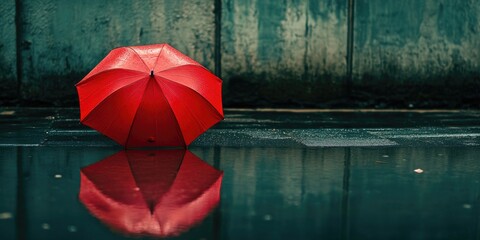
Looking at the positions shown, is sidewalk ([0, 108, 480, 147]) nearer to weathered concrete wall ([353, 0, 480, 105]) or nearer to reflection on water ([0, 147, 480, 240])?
weathered concrete wall ([353, 0, 480, 105])

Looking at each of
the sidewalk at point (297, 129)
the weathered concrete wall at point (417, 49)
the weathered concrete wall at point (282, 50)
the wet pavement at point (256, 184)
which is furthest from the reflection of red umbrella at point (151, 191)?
the weathered concrete wall at point (417, 49)

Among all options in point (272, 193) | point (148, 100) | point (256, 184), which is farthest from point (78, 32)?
point (272, 193)

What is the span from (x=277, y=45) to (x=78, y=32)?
2.59 meters

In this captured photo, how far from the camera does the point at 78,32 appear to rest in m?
11.7

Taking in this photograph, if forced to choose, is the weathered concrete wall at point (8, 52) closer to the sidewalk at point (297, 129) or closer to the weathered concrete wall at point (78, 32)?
the weathered concrete wall at point (78, 32)

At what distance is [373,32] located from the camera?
39.3 feet

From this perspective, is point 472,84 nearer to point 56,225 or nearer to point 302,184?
point 302,184

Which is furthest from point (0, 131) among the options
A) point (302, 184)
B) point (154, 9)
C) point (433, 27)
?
point (433, 27)

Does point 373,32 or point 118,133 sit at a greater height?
point 373,32

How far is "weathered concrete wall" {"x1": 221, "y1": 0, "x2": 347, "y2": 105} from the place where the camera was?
1184 cm

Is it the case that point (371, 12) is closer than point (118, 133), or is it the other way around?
point (118, 133)

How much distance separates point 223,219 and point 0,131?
15.6 ft

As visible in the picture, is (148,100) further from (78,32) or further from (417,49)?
(417,49)

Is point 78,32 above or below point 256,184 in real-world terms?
above
